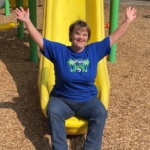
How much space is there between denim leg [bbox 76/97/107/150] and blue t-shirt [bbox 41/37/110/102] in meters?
0.09

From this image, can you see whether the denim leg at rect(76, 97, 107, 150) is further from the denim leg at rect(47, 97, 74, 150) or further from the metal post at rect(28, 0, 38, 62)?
the metal post at rect(28, 0, 38, 62)

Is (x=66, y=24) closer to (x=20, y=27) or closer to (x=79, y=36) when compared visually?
(x=79, y=36)

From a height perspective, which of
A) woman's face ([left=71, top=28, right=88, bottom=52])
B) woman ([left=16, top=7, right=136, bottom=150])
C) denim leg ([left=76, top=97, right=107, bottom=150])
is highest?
woman's face ([left=71, top=28, right=88, bottom=52])

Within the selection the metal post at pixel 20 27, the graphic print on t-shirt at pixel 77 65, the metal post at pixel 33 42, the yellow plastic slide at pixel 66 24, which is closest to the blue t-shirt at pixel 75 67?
the graphic print on t-shirt at pixel 77 65

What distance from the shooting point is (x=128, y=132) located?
340cm

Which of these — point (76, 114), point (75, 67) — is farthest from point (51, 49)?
point (76, 114)

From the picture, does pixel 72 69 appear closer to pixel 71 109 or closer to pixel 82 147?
pixel 71 109

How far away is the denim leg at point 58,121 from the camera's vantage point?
2928 millimetres

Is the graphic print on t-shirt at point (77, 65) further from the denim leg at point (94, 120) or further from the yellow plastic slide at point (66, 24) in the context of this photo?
the yellow plastic slide at point (66, 24)

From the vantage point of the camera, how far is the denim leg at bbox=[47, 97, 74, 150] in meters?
2.93

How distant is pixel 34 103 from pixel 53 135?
1.03m

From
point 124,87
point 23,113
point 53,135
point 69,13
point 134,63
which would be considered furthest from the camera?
point 134,63

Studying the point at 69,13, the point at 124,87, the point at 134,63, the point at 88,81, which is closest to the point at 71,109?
the point at 88,81

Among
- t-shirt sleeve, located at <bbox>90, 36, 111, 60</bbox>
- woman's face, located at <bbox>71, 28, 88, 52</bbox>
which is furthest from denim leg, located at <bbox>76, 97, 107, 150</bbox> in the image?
woman's face, located at <bbox>71, 28, 88, 52</bbox>
